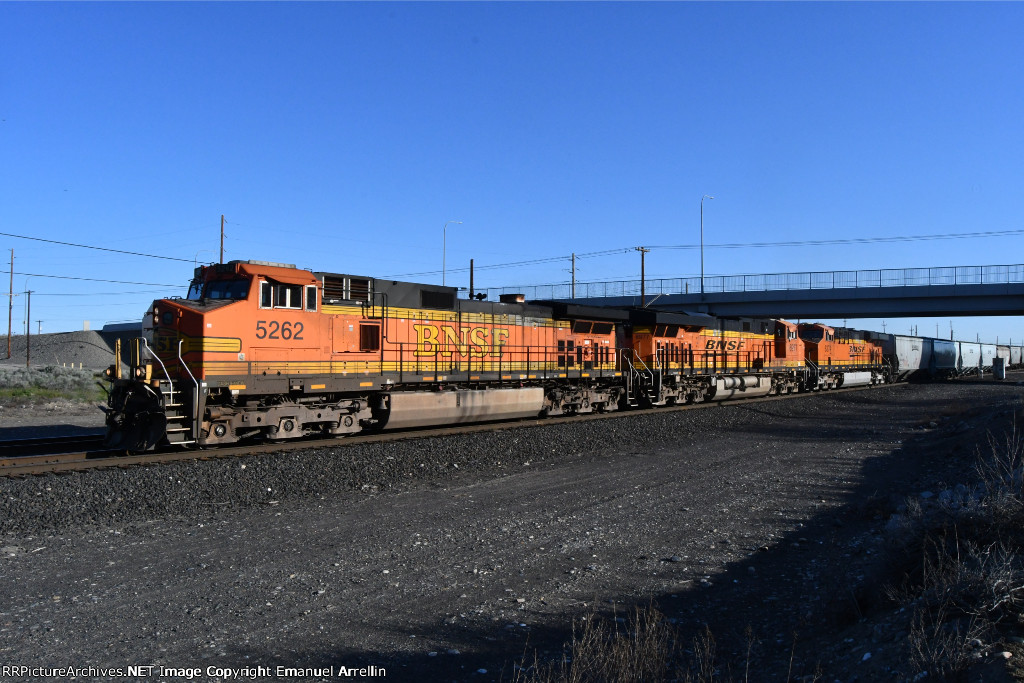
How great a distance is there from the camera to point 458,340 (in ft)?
58.6

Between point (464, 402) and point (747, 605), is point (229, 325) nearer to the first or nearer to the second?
point (464, 402)

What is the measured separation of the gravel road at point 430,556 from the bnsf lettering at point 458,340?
4031 millimetres

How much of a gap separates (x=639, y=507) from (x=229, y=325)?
8.10 meters

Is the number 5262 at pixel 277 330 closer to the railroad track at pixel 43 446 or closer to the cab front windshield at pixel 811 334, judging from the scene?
the railroad track at pixel 43 446

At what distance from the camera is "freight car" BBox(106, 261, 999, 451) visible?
40.8ft

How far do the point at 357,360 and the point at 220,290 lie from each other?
312 cm

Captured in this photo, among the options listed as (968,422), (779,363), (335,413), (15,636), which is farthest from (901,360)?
(15,636)

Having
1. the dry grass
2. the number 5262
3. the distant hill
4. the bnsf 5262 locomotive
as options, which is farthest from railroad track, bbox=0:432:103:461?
the distant hill

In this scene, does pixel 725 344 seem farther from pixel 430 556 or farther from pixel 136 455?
pixel 430 556

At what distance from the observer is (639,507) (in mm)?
9242

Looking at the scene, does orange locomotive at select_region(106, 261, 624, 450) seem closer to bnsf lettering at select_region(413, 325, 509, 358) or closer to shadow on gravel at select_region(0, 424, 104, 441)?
bnsf lettering at select_region(413, 325, 509, 358)

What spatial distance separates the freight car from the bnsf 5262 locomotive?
0.03 m

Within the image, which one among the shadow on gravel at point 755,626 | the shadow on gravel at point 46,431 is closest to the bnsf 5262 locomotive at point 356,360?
the shadow on gravel at point 46,431

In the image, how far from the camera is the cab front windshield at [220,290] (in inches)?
519
